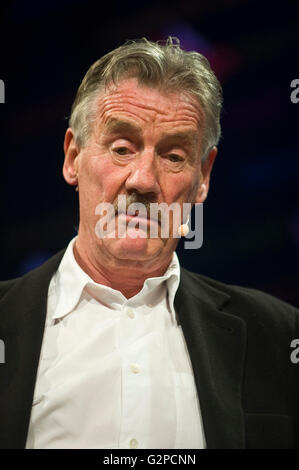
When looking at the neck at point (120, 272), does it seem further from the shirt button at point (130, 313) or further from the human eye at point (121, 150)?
the human eye at point (121, 150)

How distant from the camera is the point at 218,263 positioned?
213 cm

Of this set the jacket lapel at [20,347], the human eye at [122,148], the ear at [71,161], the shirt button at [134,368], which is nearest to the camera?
the jacket lapel at [20,347]

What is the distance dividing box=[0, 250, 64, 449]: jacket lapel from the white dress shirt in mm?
43

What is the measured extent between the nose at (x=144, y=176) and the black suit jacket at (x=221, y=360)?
0.40m

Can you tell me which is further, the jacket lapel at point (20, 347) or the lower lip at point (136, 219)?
the lower lip at point (136, 219)

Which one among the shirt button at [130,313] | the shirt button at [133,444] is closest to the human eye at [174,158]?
the shirt button at [130,313]

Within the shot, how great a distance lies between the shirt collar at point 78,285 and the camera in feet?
5.35

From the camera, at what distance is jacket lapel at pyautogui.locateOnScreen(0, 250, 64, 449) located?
1382 millimetres

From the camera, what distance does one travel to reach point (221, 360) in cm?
162
